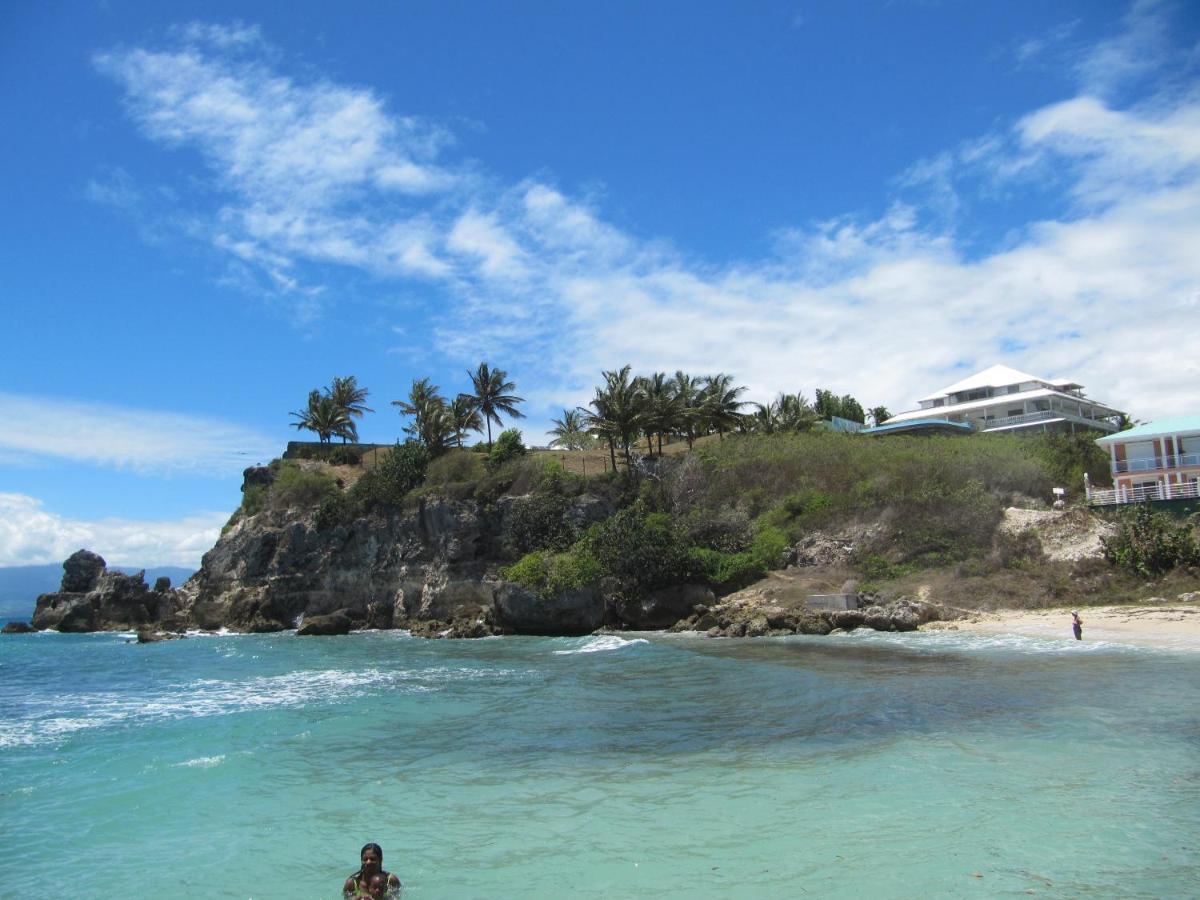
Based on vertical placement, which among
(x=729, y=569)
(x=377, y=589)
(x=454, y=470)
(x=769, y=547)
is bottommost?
(x=377, y=589)

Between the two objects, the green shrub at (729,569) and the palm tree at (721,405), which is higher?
the palm tree at (721,405)

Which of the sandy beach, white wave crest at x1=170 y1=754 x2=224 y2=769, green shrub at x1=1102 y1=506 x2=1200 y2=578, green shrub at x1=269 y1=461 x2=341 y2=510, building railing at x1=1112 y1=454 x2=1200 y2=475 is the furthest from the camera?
green shrub at x1=269 y1=461 x2=341 y2=510

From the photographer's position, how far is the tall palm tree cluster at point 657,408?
54.1 meters

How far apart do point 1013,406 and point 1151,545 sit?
29657mm

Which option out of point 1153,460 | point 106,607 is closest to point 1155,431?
point 1153,460

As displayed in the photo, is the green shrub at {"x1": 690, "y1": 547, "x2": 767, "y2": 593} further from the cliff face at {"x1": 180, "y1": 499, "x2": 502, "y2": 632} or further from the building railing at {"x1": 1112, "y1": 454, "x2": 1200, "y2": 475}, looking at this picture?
the building railing at {"x1": 1112, "y1": 454, "x2": 1200, "y2": 475}

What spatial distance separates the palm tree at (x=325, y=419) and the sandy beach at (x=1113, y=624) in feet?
186

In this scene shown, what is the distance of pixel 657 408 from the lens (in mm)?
55750

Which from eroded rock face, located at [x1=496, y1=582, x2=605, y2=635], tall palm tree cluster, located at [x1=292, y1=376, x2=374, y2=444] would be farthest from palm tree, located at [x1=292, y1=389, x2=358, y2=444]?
eroded rock face, located at [x1=496, y1=582, x2=605, y2=635]

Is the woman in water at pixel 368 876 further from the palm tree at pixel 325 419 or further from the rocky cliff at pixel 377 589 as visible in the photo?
the palm tree at pixel 325 419

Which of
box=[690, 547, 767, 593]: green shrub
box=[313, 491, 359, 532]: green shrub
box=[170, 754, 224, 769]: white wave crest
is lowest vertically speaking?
box=[170, 754, 224, 769]: white wave crest

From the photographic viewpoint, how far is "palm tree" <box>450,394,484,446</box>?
68537mm

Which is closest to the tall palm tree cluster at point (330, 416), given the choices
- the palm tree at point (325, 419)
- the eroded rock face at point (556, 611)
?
the palm tree at point (325, 419)

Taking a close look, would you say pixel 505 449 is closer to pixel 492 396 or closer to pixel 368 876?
pixel 492 396
